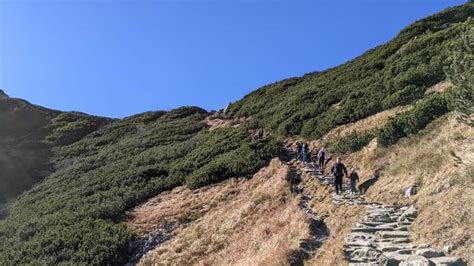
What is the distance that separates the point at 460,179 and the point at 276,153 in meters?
14.2

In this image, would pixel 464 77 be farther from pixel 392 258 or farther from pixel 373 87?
pixel 373 87

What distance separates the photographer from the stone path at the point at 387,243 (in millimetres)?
9695

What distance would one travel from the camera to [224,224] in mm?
18391

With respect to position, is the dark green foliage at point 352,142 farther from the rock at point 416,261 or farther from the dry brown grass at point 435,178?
the rock at point 416,261

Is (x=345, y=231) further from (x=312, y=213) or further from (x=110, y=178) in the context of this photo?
(x=110, y=178)

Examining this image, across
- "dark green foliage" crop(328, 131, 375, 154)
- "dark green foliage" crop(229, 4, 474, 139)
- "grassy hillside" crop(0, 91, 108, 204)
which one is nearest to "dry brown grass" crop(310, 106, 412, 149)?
"dark green foliage" crop(229, 4, 474, 139)

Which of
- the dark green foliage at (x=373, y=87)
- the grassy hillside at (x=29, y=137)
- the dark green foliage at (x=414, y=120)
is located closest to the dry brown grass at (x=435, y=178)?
the dark green foliage at (x=414, y=120)

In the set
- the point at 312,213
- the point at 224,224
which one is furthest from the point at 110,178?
the point at 312,213

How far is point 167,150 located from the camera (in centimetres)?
3634

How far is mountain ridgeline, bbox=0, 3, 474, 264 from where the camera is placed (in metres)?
20.7

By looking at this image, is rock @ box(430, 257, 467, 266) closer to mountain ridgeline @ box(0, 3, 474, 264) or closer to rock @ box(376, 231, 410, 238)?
rock @ box(376, 231, 410, 238)

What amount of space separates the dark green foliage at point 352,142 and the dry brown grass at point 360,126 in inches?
30.4

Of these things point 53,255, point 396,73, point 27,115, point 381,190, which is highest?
point 27,115

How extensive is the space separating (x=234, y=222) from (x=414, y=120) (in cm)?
833
